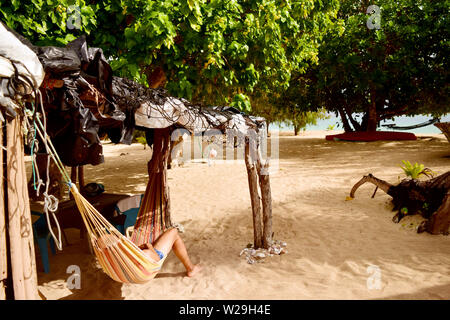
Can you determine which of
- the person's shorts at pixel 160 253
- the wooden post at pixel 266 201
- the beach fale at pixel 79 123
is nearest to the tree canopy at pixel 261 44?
the beach fale at pixel 79 123

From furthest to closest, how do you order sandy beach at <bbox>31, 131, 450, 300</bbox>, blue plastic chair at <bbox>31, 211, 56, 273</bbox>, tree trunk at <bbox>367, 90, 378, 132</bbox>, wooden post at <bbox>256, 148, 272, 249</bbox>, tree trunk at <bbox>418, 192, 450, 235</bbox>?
1. tree trunk at <bbox>367, 90, 378, 132</bbox>
2. tree trunk at <bbox>418, 192, 450, 235</bbox>
3. wooden post at <bbox>256, 148, 272, 249</bbox>
4. blue plastic chair at <bbox>31, 211, 56, 273</bbox>
5. sandy beach at <bbox>31, 131, 450, 300</bbox>

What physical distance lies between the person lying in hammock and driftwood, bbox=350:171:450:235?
10.8 ft

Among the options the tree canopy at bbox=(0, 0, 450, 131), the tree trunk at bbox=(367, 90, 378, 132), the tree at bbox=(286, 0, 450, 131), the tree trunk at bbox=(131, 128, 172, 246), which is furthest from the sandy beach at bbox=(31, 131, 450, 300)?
the tree trunk at bbox=(367, 90, 378, 132)

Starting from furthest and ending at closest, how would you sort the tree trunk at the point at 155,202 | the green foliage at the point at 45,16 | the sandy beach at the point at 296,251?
the tree trunk at the point at 155,202 < the green foliage at the point at 45,16 < the sandy beach at the point at 296,251

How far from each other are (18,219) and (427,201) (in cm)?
530

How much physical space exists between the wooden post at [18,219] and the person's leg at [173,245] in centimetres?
127

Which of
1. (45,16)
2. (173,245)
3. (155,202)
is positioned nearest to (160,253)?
(173,245)

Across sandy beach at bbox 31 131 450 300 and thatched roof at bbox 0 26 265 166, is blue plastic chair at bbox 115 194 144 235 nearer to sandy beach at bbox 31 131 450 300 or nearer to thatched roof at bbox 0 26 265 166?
sandy beach at bbox 31 131 450 300

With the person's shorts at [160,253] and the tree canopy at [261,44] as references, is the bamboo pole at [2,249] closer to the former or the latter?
the person's shorts at [160,253]

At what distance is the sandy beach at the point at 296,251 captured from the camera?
119 inches

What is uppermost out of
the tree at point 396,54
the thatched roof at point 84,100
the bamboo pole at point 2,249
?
the tree at point 396,54

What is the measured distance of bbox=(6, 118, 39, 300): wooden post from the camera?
168cm

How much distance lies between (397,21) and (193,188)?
858 centimetres
